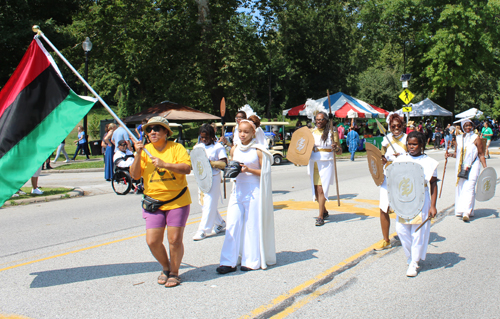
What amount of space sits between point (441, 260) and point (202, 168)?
3297 mm

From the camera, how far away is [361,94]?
5362 centimetres

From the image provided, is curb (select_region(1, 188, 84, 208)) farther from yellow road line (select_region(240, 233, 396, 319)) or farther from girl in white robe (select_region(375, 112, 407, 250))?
girl in white robe (select_region(375, 112, 407, 250))

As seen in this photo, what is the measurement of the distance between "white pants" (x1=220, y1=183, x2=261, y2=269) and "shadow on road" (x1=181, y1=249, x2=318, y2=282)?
0.57 ft

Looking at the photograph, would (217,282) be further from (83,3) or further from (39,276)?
(83,3)

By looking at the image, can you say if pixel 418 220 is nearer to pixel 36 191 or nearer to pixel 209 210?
pixel 209 210

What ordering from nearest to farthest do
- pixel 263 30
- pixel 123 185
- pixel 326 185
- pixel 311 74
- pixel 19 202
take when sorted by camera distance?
pixel 326 185 < pixel 19 202 < pixel 123 185 < pixel 263 30 < pixel 311 74

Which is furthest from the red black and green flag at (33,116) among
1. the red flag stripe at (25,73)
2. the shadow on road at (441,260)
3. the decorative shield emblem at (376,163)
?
the shadow on road at (441,260)

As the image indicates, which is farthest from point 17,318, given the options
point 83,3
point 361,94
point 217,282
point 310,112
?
point 361,94

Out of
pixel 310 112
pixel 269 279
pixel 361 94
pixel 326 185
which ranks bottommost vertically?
pixel 269 279

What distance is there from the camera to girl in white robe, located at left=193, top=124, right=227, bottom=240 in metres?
7.09

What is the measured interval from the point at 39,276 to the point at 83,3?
26837 millimetres

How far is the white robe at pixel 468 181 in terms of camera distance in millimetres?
8305

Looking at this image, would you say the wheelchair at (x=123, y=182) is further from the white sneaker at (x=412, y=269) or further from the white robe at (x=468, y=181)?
the white sneaker at (x=412, y=269)

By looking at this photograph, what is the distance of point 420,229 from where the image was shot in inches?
204
